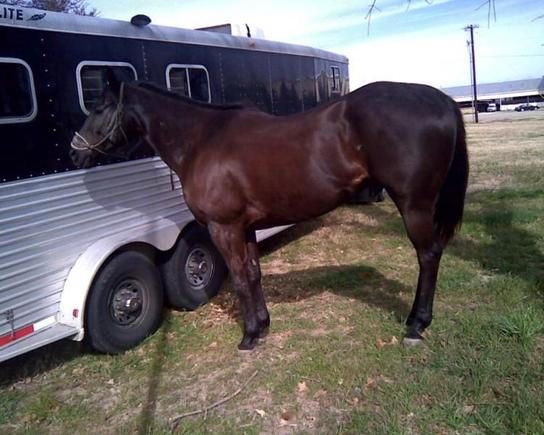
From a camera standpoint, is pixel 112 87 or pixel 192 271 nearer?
pixel 112 87

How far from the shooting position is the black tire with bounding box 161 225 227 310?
497 cm

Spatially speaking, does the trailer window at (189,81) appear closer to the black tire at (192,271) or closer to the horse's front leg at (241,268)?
the black tire at (192,271)

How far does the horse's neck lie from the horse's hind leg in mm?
1772

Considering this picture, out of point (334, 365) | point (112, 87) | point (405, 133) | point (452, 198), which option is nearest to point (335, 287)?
point (334, 365)

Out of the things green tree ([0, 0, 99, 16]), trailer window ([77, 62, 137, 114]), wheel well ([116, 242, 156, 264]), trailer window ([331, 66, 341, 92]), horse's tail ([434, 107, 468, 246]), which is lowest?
wheel well ([116, 242, 156, 264])

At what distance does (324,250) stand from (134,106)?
3.58 metres

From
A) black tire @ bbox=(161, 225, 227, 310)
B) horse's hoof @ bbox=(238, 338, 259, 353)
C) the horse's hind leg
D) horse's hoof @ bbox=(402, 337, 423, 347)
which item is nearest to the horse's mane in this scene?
black tire @ bbox=(161, 225, 227, 310)

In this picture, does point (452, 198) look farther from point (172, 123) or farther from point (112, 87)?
Answer: point (112, 87)

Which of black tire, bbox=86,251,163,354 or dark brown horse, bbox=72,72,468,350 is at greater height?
dark brown horse, bbox=72,72,468,350

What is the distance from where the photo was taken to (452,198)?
3.95 metres

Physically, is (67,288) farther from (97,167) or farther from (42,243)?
(97,167)

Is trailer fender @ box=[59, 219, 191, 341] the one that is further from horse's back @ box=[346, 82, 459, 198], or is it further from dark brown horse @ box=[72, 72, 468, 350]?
horse's back @ box=[346, 82, 459, 198]

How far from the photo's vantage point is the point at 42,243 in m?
3.76

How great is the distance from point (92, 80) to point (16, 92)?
0.75 meters
